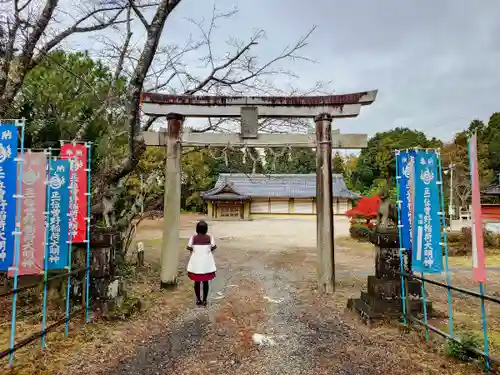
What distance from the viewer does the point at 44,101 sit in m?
9.42

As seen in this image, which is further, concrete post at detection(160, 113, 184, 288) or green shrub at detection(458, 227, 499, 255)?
green shrub at detection(458, 227, 499, 255)

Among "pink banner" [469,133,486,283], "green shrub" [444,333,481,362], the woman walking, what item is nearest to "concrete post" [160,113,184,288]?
the woman walking

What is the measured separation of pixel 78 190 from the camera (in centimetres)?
525

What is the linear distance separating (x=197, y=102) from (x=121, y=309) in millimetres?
4757

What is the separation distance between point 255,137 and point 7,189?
5157mm

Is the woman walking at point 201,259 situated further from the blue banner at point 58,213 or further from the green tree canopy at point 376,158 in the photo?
the green tree canopy at point 376,158

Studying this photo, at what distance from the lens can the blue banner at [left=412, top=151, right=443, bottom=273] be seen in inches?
187

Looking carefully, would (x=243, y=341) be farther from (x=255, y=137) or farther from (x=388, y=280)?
(x=255, y=137)

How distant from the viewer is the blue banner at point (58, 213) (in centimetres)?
479

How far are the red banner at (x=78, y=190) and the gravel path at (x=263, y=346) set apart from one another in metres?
1.97

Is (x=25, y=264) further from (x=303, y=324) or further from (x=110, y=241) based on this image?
(x=303, y=324)

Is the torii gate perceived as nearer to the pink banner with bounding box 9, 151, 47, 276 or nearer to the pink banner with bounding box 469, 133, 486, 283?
the pink banner with bounding box 9, 151, 47, 276

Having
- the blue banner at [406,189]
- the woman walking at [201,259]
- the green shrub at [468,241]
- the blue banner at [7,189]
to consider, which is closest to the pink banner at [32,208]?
the blue banner at [7,189]

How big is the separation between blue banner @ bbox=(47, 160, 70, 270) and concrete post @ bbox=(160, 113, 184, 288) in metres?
2.84
